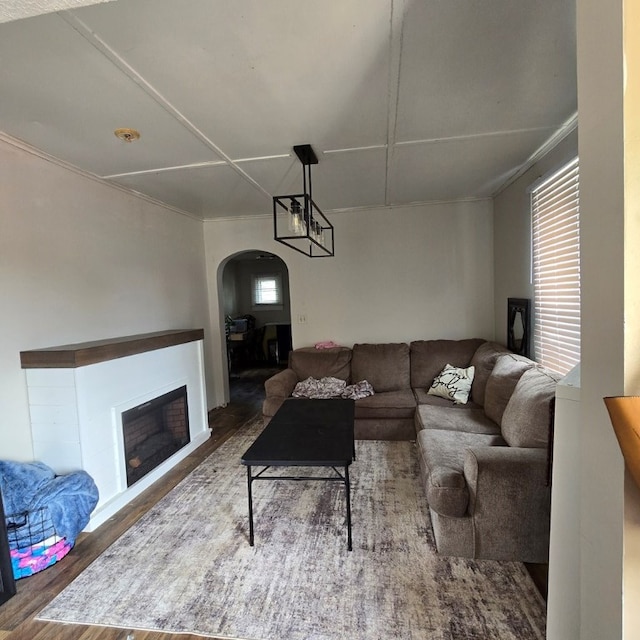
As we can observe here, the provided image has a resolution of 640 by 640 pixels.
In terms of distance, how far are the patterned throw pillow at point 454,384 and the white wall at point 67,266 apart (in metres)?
2.89

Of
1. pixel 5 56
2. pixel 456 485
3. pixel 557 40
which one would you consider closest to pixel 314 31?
pixel 557 40

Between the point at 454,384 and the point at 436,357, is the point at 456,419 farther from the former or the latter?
the point at 436,357

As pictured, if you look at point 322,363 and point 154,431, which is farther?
point 322,363

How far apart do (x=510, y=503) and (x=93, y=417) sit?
100.0 inches

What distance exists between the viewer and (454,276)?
4.02 meters

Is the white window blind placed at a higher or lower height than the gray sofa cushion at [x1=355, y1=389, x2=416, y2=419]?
higher

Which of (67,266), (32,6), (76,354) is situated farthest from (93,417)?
(32,6)

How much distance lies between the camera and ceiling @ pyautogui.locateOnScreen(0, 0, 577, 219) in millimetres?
1249

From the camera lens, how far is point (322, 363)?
3.92 meters

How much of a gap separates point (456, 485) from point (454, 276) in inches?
111

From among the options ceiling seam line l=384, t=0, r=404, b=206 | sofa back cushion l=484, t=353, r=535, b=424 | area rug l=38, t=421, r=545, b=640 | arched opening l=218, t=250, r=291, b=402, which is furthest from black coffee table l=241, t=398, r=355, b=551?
arched opening l=218, t=250, r=291, b=402

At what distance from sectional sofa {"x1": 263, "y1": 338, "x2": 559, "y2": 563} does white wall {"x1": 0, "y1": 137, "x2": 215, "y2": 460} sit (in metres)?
1.59

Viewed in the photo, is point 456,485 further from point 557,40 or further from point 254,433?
point 254,433

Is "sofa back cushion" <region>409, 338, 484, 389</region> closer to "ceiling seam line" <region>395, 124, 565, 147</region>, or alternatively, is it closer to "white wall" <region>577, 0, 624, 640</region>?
"ceiling seam line" <region>395, 124, 565, 147</region>
